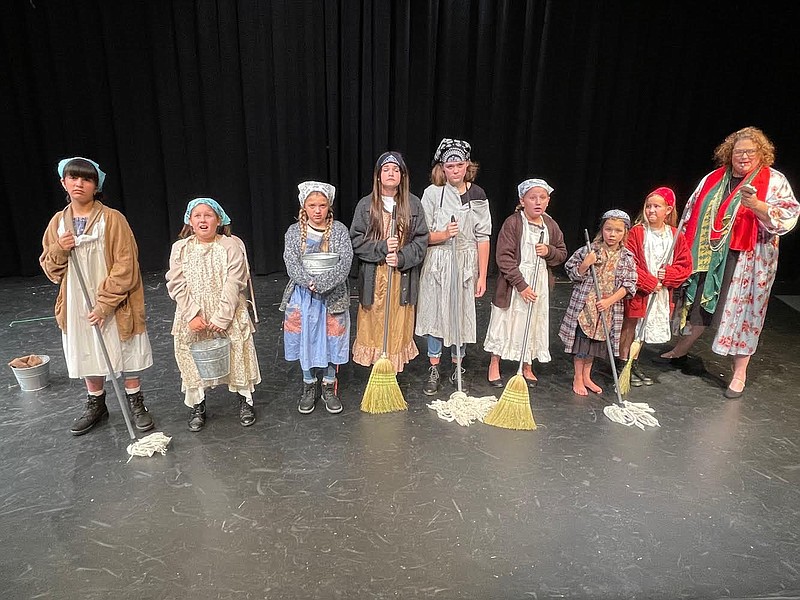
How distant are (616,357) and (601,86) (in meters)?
3.56

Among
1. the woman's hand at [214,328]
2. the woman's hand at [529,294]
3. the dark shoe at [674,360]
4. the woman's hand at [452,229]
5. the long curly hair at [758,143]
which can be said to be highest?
the long curly hair at [758,143]

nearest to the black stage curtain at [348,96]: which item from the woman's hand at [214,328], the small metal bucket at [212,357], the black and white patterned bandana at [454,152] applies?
the black and white patterned bandana at [454,152]

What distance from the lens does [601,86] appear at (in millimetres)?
6008

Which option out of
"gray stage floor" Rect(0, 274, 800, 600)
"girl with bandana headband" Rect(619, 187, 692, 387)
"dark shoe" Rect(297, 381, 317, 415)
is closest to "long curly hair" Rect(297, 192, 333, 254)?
"dark shoe" Rect(297, 381, 317, 415)

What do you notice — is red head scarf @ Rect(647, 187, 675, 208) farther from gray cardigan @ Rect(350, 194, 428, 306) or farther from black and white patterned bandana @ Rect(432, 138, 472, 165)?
gray cardigan @ Rect(350, 194, 428, 306)

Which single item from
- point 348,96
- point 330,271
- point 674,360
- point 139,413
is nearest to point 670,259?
point 674,360

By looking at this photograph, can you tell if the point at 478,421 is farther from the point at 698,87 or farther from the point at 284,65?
the point at 698,87

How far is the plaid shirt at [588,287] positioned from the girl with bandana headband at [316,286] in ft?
4.45

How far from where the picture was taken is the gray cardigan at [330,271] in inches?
118

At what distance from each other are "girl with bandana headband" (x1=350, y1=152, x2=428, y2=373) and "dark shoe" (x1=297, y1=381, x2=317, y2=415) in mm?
447

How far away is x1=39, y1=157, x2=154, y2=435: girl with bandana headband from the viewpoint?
2.75m

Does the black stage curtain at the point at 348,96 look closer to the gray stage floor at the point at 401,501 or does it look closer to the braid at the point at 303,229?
the gray stage floor at the point at 401,501

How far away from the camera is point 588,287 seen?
341 centimetres

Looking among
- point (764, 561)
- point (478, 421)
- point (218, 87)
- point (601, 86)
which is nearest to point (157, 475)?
point (478, 421)
